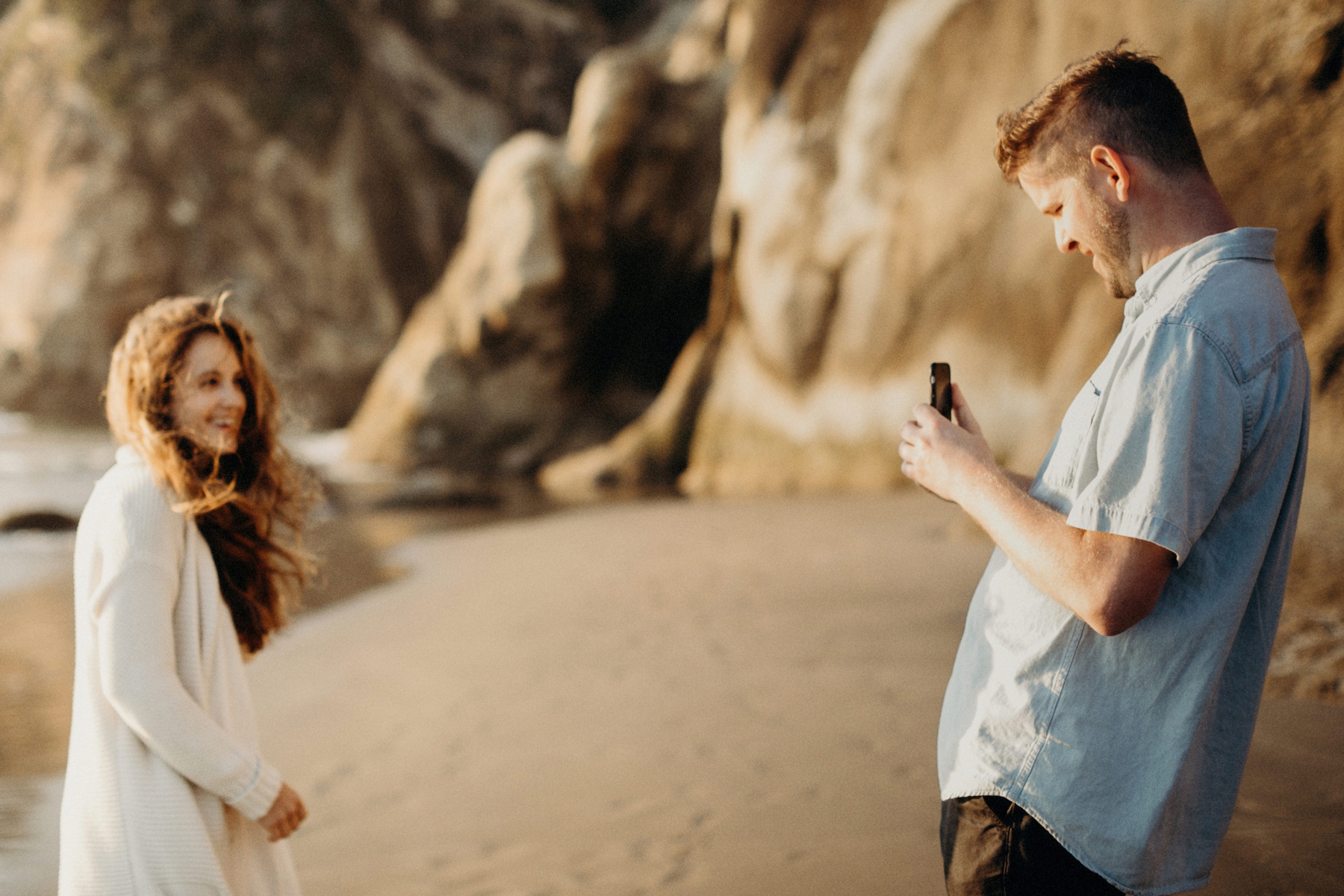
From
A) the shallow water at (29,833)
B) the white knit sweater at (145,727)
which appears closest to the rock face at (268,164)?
the shallow water at (29,833)

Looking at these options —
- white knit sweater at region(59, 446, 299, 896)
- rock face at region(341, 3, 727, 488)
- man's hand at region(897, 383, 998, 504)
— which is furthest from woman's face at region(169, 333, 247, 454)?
rock face at region(341, 3, 727, 488)

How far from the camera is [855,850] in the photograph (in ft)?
10.4

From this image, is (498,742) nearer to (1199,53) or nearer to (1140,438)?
(1140,438)

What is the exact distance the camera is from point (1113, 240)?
1436mm

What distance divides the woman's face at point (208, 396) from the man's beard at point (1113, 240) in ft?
5.65

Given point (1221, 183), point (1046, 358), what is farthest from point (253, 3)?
point (1221, 183)

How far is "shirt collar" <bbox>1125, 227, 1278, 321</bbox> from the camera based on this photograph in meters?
1.31

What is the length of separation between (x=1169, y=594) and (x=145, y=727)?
1.73m

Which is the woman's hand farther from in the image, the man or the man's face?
the man's face

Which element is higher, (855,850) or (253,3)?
(253,3)

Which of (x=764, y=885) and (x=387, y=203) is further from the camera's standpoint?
(x=387, y=203)

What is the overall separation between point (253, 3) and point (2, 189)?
1179cm

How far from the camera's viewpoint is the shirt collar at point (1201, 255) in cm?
131

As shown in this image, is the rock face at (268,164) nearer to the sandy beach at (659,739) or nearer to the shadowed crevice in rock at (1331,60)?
the sandy beach at (659,739)
